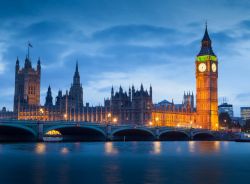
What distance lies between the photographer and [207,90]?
138 m

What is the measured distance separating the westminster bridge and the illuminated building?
21534 mm

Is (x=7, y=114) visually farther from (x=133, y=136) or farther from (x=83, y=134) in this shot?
(x=83, y=134)

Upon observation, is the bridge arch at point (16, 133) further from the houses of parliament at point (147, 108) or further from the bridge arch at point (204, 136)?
the bridge arch at point (204, 136)

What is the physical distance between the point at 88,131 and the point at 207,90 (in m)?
63.1

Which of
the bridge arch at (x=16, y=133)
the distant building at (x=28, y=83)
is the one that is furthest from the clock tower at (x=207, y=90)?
the bridge arch at (x=16, y=133)

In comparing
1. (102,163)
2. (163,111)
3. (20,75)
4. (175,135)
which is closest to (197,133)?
(175,135)

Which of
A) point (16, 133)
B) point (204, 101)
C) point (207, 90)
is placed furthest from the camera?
point (207, 90)

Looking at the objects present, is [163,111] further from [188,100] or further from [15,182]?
[15,182]

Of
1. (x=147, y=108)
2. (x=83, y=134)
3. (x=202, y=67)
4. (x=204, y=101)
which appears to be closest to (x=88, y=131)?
(x=83, y=134)

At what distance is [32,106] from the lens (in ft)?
529

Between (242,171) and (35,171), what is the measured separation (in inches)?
584

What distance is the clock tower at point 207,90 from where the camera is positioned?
449 ft

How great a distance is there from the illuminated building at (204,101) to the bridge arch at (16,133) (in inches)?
2490

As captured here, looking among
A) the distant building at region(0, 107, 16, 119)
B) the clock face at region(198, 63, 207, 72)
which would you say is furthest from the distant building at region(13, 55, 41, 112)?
the clock face at region(198, 63, 207, 72)
